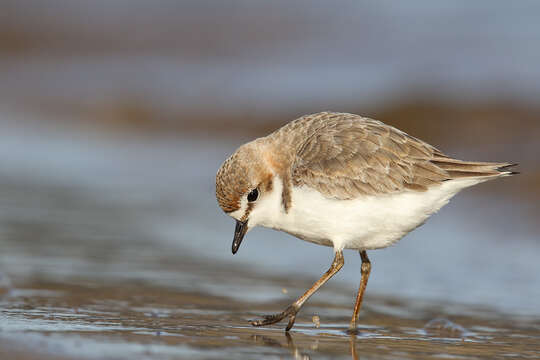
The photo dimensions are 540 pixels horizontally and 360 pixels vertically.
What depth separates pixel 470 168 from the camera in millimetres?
5824

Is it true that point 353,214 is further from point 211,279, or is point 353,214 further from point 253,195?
point 211,279

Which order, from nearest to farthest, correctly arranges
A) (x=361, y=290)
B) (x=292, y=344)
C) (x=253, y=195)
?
(x=292, y=344), (x=253, y=195), (x=361, y=290)

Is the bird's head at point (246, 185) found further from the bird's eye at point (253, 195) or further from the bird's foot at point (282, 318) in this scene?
the bird's foot at point (282, 318)

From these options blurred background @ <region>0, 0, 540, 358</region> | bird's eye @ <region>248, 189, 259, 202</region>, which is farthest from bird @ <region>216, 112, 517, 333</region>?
blurred background @ <region>0, 0, 540, 358</region>

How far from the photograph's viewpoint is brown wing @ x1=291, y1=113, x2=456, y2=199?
18.9 feet

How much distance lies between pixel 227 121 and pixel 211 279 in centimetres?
939

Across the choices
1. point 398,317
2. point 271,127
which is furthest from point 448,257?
point 271,127

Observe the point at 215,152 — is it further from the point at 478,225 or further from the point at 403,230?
the point at 403,230

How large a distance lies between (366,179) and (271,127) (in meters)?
10.2

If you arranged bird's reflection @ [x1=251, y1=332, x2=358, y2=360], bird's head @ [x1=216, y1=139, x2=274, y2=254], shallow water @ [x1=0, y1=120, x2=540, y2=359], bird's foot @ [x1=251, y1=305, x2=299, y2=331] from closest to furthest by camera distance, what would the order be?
bird's reflection @ [x1=251, y1=332, x2=358, y2=360] < shallow water @ [x1=0, y1=120, x2=540, y2=359] < bird's foot @ [x1=251, y1=305, x2=299, y2=331] < bird's head @ [x1=216, y1=139, x2=274, y2=254]

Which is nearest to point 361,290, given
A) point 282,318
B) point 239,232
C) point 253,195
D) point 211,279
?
point 282,318

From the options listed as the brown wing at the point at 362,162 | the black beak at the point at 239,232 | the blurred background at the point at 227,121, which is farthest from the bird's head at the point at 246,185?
the blurred background at the point at 227,121

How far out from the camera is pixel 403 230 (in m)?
5.79

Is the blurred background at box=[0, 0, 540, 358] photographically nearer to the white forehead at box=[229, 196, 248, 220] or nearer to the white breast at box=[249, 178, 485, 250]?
the white forehead at box=[229, 196, 248, 220]
